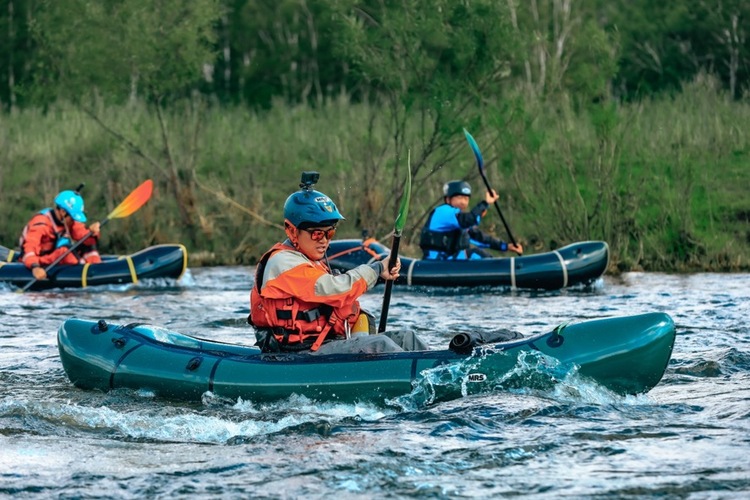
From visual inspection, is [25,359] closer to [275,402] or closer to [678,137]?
[275,402]

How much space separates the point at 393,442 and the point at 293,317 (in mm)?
1119

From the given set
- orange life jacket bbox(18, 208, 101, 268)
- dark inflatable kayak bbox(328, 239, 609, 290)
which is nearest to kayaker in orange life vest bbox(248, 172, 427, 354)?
dark inflatable kayak bbox(328, 239, 609, 290)

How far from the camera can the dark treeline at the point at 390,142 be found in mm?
14922

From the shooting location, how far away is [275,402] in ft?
24.0

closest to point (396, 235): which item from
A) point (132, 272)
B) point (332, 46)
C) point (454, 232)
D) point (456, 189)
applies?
point (456, 189)

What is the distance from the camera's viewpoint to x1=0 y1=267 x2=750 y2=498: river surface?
19.3ft

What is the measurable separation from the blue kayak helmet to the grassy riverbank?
7487 millimetres

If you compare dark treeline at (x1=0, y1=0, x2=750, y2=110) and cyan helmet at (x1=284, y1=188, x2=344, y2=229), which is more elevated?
dark treeline at (x1=0, y1=0, x2=750, y2=110)

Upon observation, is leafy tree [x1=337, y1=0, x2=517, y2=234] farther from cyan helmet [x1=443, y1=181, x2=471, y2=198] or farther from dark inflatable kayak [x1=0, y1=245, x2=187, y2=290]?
dark inflatable kayak [x1=0, y1=245, x2=187, y2=290]

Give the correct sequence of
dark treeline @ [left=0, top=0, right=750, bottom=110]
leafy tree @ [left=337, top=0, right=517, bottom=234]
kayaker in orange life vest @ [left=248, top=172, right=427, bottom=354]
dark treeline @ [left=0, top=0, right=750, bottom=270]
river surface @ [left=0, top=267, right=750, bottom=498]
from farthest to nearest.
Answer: dark treeline @ [left=0, top=0, right=750, bottom=110] → leafy tree @ [left=337, top=0, right=517, bottom=234] → dark treeline @ [left=0, top=0, right=750, bottom=270] → kayaker in orange life vest @ [left=248, top=172, right=427, bottom=354] → river surface @ [left=0, top=267, right=750, bottom=498]

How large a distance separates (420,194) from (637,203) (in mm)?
3046

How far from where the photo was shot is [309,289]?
724 centimetres

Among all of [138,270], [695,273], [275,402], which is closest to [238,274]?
[138,270]

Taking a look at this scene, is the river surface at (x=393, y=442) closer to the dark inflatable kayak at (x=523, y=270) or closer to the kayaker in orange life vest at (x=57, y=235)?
the dark inflatable kayak at (x=523, y=270)
